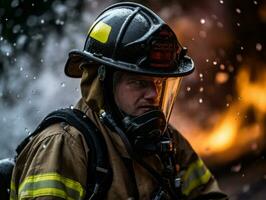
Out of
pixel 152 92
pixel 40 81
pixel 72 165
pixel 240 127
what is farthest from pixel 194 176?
pixel 40 81

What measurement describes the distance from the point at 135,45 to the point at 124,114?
1.08 ft

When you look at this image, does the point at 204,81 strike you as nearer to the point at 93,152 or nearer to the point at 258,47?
the point at 258,47

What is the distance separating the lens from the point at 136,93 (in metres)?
3.70

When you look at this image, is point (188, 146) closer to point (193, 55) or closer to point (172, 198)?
point (172, 198)

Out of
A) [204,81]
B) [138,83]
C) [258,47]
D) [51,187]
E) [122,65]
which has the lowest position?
[204,81]

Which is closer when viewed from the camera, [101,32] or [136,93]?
[136,93]

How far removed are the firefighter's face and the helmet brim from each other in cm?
8

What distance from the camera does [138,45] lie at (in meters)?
3.68

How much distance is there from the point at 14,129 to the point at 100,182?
573 centimetres

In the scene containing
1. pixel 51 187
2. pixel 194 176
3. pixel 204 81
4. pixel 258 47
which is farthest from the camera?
pixel 204 81

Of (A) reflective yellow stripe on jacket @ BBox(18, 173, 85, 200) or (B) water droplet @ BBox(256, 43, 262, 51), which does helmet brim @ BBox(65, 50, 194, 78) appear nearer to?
(A) reflective yellow stripe on jacket @ BBox(18, 173, 85, 200)

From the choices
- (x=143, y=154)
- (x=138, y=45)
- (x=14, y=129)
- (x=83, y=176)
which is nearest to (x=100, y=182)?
(x=83, y=176)

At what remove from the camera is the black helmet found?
367 cm

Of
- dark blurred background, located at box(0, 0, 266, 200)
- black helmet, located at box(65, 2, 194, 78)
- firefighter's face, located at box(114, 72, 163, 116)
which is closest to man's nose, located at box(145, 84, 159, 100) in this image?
firefighter's face, located at box(114, 72, 163, 116)
